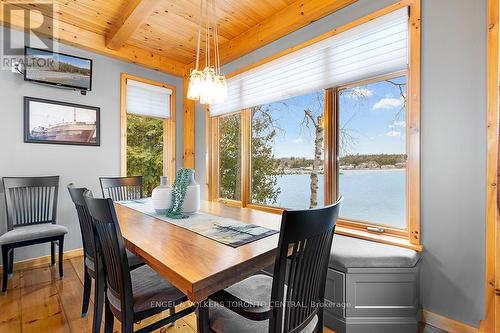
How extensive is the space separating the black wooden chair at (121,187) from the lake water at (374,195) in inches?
75.0

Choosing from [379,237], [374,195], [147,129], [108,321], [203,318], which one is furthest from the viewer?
[147,129]

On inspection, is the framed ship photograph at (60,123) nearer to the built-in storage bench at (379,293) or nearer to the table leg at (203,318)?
the table leg at (203,318)

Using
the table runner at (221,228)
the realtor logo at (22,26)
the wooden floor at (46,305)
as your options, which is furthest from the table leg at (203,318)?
the realtor logo at (22,26)

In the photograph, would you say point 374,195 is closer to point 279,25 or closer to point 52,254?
point 279,25

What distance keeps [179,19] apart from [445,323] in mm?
3470

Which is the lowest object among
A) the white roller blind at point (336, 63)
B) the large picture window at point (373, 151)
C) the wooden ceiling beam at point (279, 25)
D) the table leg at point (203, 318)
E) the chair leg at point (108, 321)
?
the chair leg at point (108, 321)

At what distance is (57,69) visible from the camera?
2.75m

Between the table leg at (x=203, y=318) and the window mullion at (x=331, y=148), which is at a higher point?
the window mullion at (x=331, y=148)

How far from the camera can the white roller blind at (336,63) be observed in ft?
6.05

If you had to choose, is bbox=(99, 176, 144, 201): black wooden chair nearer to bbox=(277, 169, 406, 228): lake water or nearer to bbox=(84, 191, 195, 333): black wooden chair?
bbox=(84, 191, 195, 333): black wooden chair

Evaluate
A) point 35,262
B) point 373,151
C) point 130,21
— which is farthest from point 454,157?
point 35,262

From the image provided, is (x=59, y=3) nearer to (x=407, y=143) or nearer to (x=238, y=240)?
(x=238, y=240)

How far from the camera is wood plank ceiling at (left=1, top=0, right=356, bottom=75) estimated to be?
235 cm

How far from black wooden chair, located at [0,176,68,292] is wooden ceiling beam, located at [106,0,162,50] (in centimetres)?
168
